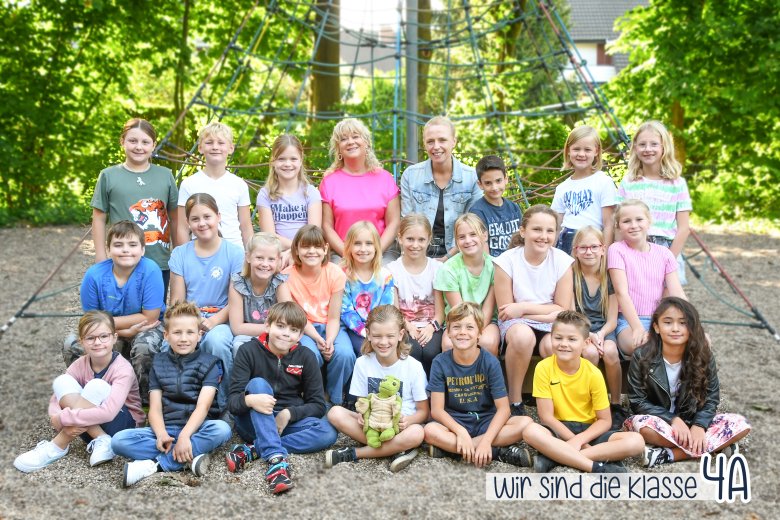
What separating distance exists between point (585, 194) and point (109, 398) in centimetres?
238

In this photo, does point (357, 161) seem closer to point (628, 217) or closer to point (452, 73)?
point (628, 217)

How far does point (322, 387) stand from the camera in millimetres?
3285

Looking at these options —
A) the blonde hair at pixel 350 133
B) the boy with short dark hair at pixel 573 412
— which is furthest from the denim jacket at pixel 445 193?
the boy with short dark hair at pixel 573 412

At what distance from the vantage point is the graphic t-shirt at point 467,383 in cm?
322

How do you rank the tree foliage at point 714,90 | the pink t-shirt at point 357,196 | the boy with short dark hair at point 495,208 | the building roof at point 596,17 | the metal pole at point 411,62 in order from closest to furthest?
the boy with short dark hair at point 495,208 < the pink t-shirt at point 357,196 < the metal pole at point 411,62 < the tree foliage at point 714,90 < the building roof at point 596,17

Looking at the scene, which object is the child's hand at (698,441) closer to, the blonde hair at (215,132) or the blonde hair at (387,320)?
the blonde hair at (387,320)

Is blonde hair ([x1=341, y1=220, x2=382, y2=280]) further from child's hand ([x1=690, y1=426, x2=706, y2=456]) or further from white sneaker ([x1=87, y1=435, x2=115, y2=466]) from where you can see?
child's hand ([x1=690, y1=426, x2=706, y2=456])

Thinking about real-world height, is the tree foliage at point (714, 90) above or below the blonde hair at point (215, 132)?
above

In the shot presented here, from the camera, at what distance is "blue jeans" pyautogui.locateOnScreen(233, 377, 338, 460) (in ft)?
10.0

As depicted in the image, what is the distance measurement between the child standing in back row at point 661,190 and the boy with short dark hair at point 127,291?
7.47ft

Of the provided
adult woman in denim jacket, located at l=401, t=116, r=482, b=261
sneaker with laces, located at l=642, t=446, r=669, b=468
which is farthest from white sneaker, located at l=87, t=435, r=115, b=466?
sneaker with laces, located at l=642, t=446, r=669, b=468

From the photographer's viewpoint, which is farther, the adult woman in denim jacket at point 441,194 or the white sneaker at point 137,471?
the adult woman in denim jacket at point 441,194

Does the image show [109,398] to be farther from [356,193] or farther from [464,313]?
[356,193]

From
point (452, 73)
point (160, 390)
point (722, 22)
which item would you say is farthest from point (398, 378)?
point (452, 73)
